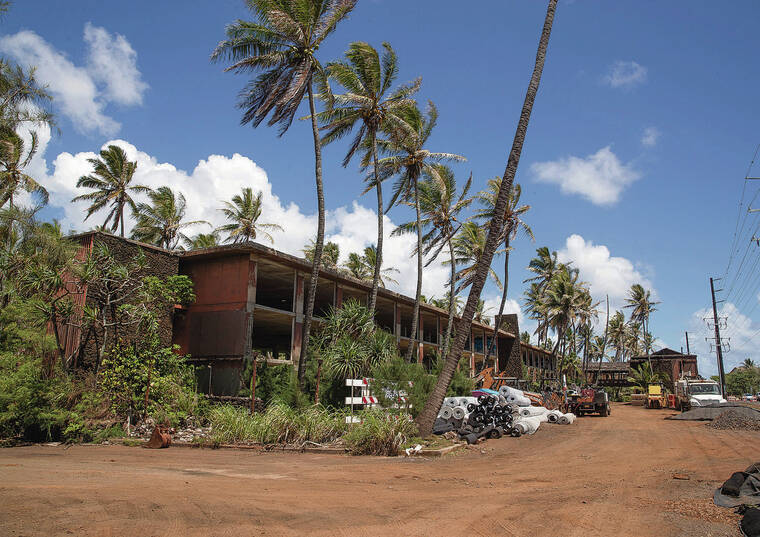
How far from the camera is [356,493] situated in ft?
26.5

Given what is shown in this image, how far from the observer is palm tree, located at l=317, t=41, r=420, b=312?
2205cm

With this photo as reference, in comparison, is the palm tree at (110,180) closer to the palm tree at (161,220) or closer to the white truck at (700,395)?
the palm tree at (161,220)

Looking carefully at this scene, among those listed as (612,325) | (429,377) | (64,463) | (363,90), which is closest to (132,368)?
(64,463)

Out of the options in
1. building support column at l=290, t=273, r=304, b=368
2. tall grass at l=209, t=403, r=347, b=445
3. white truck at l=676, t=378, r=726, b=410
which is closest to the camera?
tall grass at l=209, t=403, r=347, b=445

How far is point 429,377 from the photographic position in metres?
17.9

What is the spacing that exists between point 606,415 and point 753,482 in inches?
990

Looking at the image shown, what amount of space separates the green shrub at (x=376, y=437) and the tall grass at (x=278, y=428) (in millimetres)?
1140

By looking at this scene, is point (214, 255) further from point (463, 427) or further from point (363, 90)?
point (463, 427)

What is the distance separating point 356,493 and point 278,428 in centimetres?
684

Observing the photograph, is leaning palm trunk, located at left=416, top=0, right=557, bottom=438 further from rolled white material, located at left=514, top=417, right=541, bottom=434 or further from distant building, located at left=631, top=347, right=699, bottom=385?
distant building, located at left=631, top=347, right=699, bottom=385

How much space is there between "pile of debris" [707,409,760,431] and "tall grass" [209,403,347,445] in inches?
661

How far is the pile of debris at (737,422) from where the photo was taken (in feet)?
71.2

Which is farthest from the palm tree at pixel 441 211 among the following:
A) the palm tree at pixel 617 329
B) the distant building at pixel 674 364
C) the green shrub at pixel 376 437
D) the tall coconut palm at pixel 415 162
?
the palm tree at pixel 617 329

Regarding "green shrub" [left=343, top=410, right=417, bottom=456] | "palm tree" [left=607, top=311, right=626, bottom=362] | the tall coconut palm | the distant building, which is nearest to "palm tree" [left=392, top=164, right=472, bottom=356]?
the tall coconut palm
